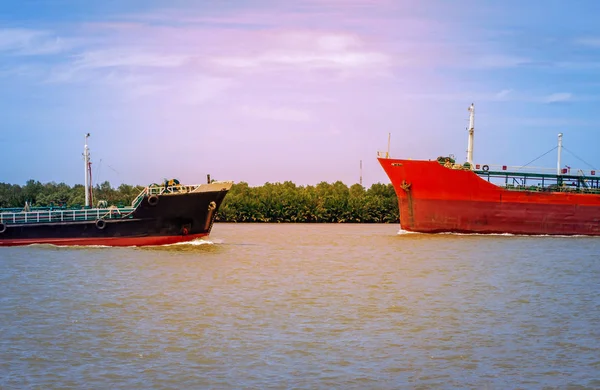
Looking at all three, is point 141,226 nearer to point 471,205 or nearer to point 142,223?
point 142,223

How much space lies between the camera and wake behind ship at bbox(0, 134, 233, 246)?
3153 centimetres

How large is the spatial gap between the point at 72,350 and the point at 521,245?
2778 cm

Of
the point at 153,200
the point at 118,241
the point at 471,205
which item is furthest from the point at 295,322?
the point at 471,205

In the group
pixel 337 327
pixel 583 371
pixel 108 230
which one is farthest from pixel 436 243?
pixel 583 371

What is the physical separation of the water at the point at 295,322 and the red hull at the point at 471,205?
10984mm

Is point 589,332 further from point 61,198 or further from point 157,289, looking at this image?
point 61,198

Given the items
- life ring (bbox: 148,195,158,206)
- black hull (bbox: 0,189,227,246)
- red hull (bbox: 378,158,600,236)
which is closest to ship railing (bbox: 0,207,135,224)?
black hull (bbox: 0,189,227,246)

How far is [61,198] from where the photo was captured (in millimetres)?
83062

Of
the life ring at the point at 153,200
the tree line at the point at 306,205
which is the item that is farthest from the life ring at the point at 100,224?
the tree line at the point at 306,205

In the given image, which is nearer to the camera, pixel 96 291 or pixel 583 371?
pixel 583 371

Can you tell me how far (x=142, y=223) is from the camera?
31.6 m

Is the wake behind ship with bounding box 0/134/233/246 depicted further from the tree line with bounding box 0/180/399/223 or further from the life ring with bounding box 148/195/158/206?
the tree line with bounding box 0/180/399/223

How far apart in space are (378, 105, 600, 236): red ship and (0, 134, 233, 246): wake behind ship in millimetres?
13115

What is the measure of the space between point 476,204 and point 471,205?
0.32m
